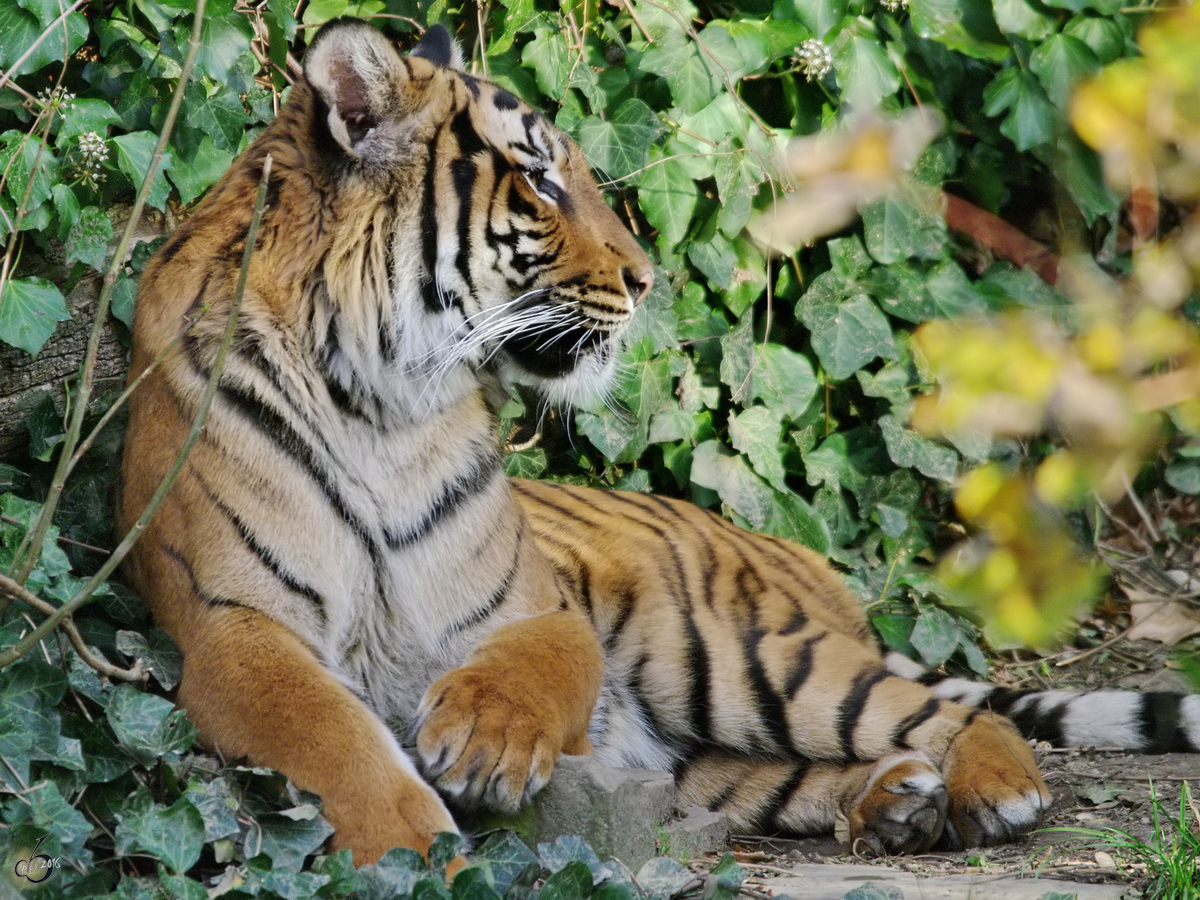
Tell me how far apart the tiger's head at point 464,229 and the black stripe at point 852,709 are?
3.17ft

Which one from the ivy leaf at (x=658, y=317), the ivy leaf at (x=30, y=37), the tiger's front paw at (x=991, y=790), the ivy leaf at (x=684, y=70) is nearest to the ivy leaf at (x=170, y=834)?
the tiger's front paw at (x=991, y=790)

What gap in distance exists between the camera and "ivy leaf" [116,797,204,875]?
183 centimetres

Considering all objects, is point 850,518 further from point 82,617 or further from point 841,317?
point 82,617

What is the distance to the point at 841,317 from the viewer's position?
13.3 feet

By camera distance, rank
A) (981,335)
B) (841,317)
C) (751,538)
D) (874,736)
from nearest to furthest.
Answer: (981,335) < (874,736) < (751,538) < (841,317)

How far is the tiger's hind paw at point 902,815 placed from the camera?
2.61 m

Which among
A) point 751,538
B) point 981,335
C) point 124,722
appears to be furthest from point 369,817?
point 751,538

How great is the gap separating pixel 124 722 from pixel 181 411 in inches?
23.5

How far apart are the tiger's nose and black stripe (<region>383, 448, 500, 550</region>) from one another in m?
0.46

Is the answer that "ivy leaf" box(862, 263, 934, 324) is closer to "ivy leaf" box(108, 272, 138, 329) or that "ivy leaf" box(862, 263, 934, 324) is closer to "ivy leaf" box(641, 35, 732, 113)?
"ivy leaf" box(641, 35, 732, 113)

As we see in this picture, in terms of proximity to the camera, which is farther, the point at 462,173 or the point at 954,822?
the point at 954,822

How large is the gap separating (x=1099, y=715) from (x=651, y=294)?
5.68 feet

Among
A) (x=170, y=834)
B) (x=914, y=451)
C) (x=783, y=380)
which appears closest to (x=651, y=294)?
(x=783, y=380)

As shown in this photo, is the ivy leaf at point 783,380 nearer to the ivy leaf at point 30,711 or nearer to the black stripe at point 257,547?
the black stripe at point 257,547
